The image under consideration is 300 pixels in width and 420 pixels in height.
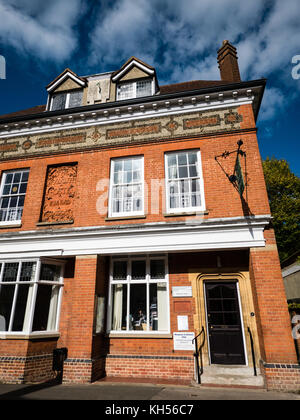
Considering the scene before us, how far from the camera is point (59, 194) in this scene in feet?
32.1

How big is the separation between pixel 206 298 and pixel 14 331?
6411 millimetres

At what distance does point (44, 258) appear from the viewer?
8797 millimetres

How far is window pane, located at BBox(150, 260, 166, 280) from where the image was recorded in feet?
28.3

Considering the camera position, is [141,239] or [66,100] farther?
[66,100]

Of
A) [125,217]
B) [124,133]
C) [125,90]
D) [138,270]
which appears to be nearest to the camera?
[125,217]

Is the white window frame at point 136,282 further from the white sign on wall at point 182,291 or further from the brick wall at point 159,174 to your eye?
the brick wall at point 159,174

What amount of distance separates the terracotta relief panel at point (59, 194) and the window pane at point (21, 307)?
253cm

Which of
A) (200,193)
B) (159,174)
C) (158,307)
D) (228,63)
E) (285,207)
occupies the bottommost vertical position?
(158,307)

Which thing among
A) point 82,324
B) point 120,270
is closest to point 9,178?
point 120,270

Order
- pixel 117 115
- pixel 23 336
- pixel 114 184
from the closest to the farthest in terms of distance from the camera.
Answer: pixel 23 336 → pixel 114 184 → pixel 117 115

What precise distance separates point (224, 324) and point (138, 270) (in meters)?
3.29

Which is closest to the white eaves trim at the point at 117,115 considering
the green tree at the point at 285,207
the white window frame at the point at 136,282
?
the white window frame at the point at 136,282

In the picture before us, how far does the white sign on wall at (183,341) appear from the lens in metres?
7.71

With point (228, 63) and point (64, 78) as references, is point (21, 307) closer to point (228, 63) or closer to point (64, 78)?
point (64, 78)
